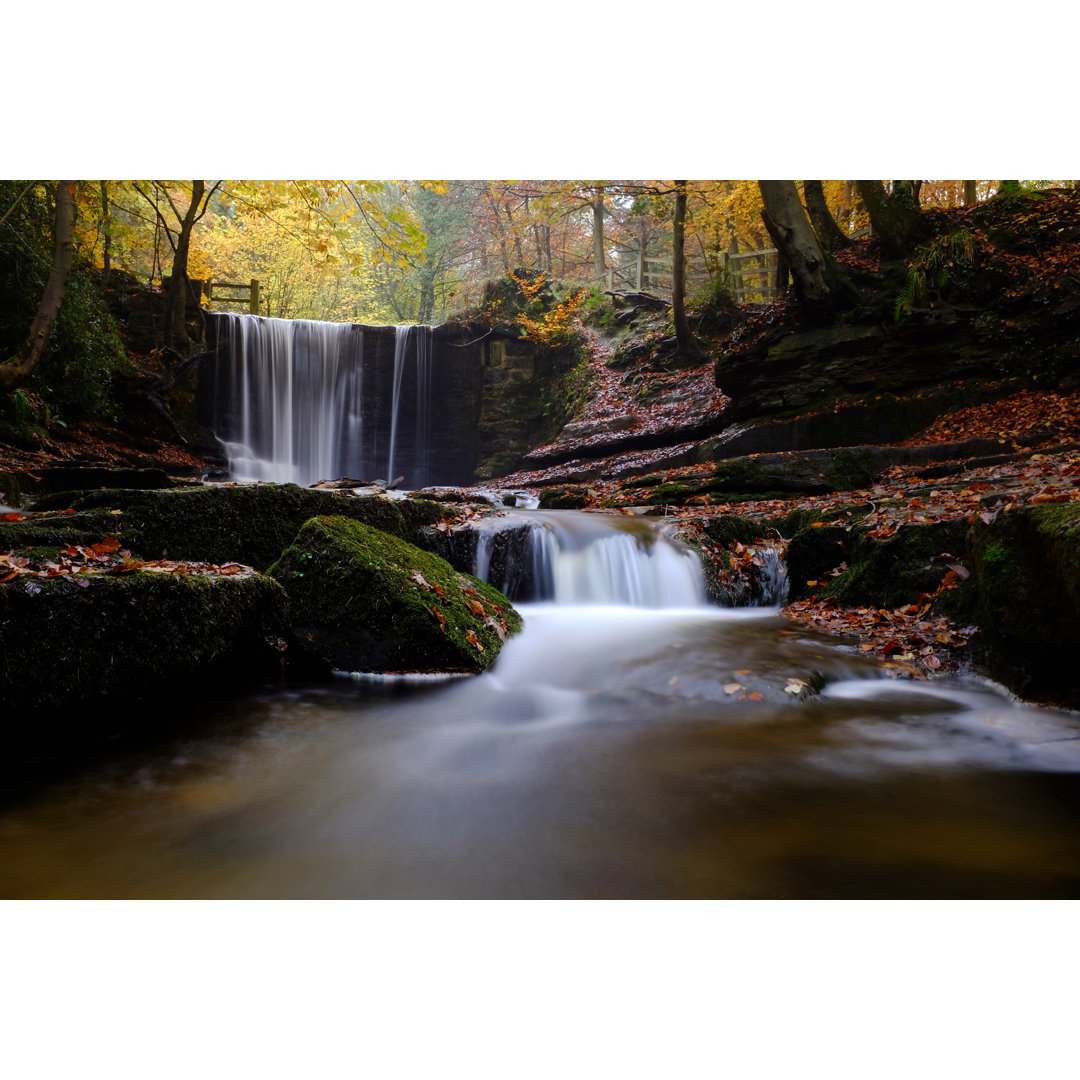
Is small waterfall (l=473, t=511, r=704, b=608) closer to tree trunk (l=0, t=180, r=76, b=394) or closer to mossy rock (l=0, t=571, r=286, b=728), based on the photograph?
mossy rock (l=0, t=571, r=286, b=728)

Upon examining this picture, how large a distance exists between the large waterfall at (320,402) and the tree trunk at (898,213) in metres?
12.3

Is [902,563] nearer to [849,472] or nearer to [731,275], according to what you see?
[849,472]

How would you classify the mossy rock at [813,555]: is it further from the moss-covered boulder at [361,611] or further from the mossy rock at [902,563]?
the moss-covered boulder at [361,611]

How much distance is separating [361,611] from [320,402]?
15.7 m

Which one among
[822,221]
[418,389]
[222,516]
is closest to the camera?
[222,516]

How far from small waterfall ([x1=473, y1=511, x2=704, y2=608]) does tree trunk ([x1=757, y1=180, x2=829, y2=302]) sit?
22.5 ft

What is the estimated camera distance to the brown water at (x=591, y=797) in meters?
2.18

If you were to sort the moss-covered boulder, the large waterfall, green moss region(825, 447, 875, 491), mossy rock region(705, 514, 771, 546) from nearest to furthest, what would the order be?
the moss-covered boulder, mossy rock region(705, 514, 771, 546), green moss region(825, 447, 875, 491), the large waterfall

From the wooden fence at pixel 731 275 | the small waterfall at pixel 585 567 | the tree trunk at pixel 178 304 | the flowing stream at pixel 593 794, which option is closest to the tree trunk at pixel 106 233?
the tree trunk at pixel 178 304

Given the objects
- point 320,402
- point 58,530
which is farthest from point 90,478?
point 320,402

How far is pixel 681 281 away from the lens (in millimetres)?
14875

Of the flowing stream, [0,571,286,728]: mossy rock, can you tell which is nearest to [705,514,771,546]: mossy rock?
the flowing stream

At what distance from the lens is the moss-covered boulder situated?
4.19 m
